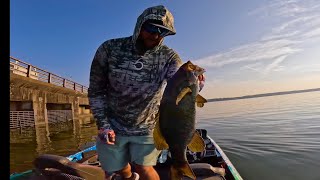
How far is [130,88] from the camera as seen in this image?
387 centimetres

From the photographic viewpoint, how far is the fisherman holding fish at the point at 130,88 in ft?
12.7

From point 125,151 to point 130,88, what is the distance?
35.6 inches

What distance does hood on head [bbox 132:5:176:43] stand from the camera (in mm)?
3421

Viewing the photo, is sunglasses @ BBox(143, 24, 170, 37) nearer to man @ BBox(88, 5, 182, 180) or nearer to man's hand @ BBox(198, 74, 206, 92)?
man @ BBox(88, 5, 182, 180)

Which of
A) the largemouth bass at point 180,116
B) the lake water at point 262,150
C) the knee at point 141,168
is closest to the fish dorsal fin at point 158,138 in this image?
the largemouth bass at point 180,116

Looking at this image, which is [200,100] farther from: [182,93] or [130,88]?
[130,88]

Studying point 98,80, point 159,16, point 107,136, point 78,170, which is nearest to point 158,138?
point 107,136

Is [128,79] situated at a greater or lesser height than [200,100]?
greater

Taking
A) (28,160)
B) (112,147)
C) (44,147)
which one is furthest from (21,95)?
(112,147)

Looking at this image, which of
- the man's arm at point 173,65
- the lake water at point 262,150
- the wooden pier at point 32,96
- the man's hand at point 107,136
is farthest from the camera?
the wooden pier at point 32,96

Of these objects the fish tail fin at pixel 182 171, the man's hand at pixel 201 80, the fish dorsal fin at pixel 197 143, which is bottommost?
the fish tail fin at pixel 182 171

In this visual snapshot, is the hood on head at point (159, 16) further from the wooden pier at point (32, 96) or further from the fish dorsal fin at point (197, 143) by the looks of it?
the wooden pier at point (32, 96)

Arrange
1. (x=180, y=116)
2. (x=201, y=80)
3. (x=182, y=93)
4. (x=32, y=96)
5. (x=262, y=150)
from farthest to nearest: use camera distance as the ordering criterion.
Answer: (x=32, y=96), (x=262, y=150), (x=201, y=80), (x=180, y=116), (x=182, y=93)

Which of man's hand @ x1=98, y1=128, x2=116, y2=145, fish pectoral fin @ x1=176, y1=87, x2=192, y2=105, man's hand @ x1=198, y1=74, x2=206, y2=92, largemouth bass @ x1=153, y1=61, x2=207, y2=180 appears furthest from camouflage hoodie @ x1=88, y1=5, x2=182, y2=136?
fish pectoral fin @ x1=176, y1=87, x2=192, y2=105
